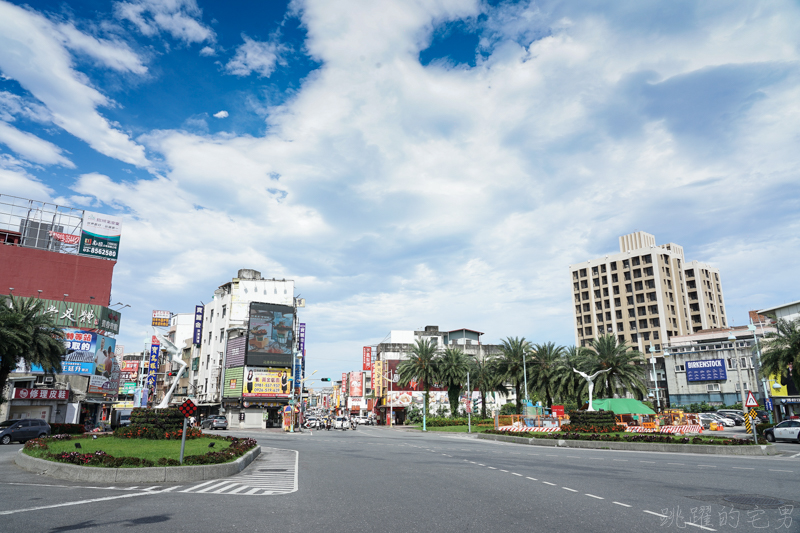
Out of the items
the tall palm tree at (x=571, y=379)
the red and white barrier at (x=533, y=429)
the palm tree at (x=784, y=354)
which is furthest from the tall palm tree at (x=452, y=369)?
the palm tree at (x=784, y=354)

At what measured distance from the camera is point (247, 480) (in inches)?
611

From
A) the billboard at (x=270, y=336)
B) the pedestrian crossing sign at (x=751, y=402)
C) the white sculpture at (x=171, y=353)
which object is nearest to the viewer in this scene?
the white sculpture at (x=171, y=353)

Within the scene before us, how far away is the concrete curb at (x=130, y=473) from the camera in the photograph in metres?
14.6

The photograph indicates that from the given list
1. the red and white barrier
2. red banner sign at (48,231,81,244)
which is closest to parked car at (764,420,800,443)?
the red and white barrier

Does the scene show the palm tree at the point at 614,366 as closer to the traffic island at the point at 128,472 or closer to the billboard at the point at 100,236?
the traffic island at the point at 128,472

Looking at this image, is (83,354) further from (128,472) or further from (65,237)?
(128,472)

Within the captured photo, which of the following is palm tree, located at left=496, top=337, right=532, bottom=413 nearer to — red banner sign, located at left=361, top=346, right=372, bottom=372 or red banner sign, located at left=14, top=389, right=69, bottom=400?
red banner sign, located at left=14, top=389, right=69, bottom=400

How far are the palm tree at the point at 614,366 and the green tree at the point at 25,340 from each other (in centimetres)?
4420

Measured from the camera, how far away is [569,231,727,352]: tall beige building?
106625mm

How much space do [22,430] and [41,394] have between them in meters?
23.7

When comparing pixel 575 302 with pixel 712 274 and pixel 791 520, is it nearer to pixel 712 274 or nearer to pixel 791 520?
pixel 712 274

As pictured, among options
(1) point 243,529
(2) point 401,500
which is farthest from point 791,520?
(1) point 243,529

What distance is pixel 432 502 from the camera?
36.4 feet

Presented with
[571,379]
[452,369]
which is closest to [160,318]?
[452,369]
